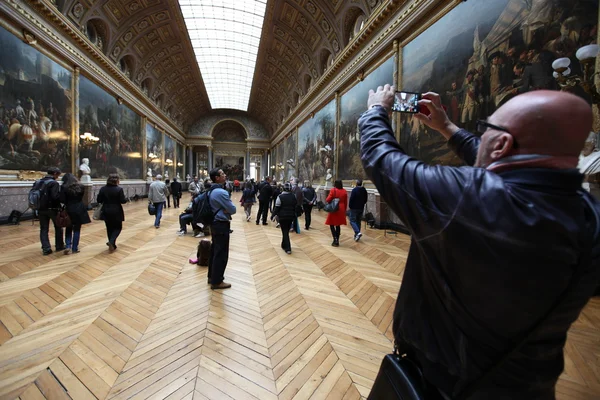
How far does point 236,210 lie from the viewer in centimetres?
661

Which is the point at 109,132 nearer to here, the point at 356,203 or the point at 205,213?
the point at 205,213

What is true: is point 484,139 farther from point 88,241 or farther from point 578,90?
point 88,241

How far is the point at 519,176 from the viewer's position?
2.07 ft

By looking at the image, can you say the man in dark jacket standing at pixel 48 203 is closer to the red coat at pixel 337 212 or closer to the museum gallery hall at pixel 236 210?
the museum gallery hall at pixel 236 210

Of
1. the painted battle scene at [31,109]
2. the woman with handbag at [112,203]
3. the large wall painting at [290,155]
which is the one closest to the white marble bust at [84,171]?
the painted battle scene at [31,109]

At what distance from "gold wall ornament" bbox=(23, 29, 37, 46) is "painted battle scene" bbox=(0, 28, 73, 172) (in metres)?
0.15

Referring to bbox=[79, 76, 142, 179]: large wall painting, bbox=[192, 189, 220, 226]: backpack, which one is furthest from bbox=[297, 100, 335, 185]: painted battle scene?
bbox=[79, 76, 142, 179]: large wall painting

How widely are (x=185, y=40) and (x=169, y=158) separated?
11906 millimetres

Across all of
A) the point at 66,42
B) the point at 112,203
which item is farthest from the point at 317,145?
the point at 66,42

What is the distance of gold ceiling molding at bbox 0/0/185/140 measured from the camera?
824 cm

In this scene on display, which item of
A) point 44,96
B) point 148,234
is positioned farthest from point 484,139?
point 44,96

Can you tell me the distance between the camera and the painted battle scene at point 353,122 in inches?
381

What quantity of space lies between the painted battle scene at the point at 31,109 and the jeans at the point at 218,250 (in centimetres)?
936

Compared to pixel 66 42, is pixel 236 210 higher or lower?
lower
